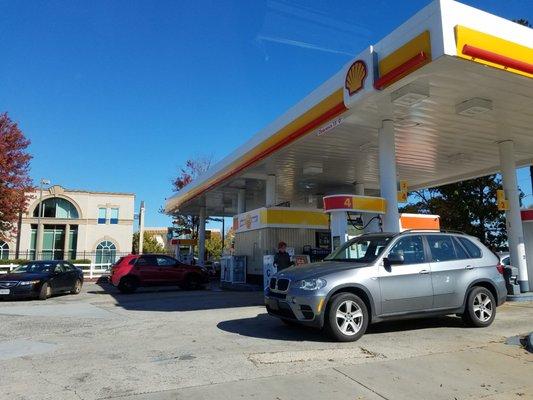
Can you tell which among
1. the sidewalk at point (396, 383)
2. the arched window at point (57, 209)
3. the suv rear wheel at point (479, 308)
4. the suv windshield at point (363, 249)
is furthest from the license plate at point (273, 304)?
the arched window at point (57, 209)

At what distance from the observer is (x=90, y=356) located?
681 centimetres

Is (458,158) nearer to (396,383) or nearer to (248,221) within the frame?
(248,221)

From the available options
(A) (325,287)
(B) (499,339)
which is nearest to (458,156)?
(B) (499,339)

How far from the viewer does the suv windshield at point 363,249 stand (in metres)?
8.34

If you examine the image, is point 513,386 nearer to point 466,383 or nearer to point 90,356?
point 466,383

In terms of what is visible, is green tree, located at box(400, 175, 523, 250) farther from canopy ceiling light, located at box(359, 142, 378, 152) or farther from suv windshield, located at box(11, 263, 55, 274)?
suv windshield, located at box(11, 263, 55, 274)

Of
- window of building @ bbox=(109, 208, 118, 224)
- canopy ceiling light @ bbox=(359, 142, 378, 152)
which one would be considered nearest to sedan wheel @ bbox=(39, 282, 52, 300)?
canopy ceiling light @ bbox=(359, 142, 378, 152)

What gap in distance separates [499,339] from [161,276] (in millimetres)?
14572

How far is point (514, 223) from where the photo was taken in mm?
14781

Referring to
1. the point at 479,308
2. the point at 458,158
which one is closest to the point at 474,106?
the point at 479,308

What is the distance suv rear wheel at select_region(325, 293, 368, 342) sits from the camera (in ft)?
24.3

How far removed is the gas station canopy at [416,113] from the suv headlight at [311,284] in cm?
434

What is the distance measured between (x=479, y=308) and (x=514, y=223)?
7.18 m

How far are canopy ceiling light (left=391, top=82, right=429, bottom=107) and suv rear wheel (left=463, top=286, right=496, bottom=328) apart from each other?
431 centimetres
